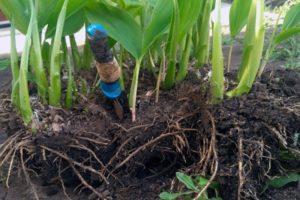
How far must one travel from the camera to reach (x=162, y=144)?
0.87 m

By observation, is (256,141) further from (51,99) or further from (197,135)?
(51,99)

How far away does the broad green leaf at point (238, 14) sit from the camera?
945 mm

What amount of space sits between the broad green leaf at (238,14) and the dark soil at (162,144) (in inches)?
6.5

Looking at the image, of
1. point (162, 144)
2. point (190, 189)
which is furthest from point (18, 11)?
point (190, 189)

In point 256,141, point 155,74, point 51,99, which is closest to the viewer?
point 256,141

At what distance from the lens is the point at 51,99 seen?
897 millimetres

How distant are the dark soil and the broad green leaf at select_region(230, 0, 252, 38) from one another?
6.5 inches

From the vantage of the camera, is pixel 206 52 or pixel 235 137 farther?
pixel 206 52

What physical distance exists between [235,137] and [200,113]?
0.10m

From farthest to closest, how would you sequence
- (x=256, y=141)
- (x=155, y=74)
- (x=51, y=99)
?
(x=155, y=74) < (x=51, y=99) < (x=256, y=141)

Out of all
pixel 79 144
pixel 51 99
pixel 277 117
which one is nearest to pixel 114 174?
pixel 79 144

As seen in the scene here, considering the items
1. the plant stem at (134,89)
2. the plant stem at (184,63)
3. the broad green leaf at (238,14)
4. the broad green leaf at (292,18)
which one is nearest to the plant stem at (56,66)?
the plant stem at (134,89)

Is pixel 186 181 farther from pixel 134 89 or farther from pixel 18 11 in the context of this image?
pixel 18 11

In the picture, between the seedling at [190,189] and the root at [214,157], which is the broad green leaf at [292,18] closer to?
the root at [214,157]
